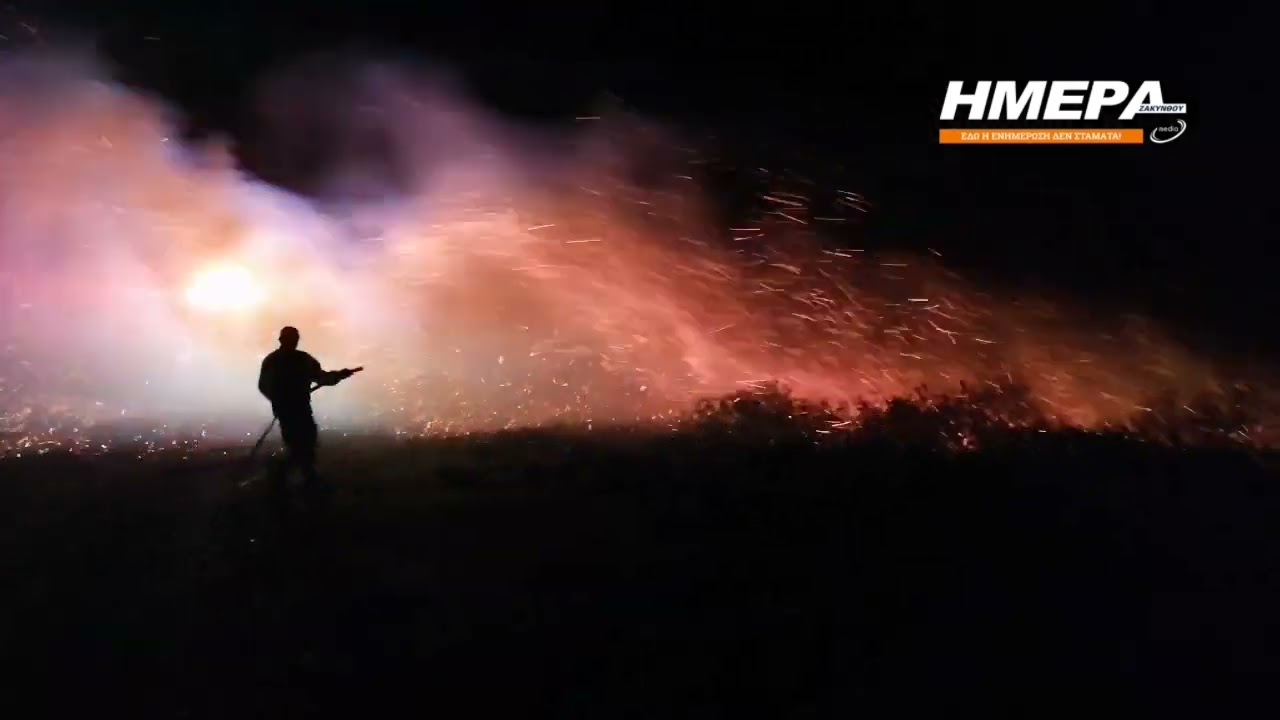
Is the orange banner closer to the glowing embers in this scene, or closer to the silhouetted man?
the silhouetted man

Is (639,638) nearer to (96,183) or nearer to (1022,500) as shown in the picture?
(1022,500)

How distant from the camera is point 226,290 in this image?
355 inches

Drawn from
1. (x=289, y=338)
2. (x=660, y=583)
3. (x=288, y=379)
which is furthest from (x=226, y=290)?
(x=660, y=583)

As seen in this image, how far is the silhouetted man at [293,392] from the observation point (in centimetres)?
671

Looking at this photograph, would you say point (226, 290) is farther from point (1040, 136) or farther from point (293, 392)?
point (1040, 136)

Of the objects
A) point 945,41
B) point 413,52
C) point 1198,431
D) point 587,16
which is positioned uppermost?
point 945,41

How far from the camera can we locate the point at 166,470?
7684 millimetres

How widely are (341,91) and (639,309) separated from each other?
14.5ft

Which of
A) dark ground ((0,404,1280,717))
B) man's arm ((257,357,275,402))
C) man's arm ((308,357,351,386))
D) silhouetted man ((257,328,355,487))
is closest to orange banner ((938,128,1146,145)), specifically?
dark ground ((0,404,1280,717))

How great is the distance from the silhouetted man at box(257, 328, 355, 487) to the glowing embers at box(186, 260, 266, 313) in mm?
2719

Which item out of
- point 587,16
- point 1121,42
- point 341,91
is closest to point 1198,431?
point 1121,42

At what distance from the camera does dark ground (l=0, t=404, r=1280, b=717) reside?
4500mm

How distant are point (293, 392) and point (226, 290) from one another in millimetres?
3267

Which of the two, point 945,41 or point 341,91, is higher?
point 945,41
